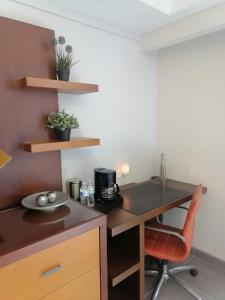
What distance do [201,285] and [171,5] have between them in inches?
91.9

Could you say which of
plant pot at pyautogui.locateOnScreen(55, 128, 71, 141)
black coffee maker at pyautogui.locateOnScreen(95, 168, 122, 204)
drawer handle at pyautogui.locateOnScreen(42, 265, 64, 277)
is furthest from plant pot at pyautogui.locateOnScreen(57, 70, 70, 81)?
drawer handle at pyautogui.locateOnScreen(42, 265, 64, 277)

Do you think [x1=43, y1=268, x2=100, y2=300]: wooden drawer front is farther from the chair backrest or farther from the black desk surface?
the chair backrest

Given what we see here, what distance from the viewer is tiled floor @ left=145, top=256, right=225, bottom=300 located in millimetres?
1818

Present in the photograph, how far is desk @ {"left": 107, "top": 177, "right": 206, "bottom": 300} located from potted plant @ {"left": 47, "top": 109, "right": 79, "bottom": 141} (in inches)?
25.8

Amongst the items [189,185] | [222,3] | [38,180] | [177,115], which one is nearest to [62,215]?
[38,180]

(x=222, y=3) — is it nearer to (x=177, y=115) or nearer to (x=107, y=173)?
(x=177, y=115)

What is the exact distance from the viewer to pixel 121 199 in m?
1.83

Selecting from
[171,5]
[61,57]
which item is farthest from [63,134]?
[171,5]

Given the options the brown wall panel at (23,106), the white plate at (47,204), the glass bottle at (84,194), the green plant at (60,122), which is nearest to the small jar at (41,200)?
the white plate at (47,204)

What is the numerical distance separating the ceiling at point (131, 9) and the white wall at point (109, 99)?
10 cm

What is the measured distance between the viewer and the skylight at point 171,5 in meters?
1.62

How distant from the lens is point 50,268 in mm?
1108

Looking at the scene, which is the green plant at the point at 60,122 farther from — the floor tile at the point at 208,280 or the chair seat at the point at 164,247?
the floor tile at the point at 208,280

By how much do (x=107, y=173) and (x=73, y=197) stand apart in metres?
0.34
